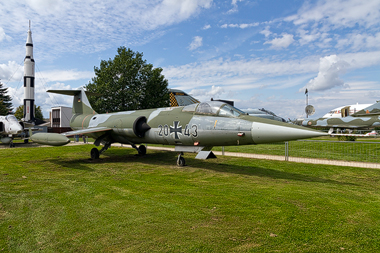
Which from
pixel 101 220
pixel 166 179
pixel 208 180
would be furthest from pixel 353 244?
pixel 166 179

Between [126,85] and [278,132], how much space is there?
31720 millimetres

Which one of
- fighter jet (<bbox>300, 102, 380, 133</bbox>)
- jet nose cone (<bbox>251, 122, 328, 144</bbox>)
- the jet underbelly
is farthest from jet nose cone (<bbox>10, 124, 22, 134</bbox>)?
fighter jet (<bbox>300, 102, 380, 133</bbox>)

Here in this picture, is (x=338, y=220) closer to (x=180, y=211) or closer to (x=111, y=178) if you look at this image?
(x=180, y=211)

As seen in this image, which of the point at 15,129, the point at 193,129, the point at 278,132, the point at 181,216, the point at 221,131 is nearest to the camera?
the point at 181,216

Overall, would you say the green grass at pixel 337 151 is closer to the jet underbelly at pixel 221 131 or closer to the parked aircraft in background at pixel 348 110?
the jet underbelly at pixel 221 131

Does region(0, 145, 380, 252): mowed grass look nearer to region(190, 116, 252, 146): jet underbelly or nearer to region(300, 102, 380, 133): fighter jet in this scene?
region(190, 116, 252, 146): jet underbelly

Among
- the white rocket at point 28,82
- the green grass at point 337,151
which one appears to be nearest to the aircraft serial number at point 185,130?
the green grass at point 337,151

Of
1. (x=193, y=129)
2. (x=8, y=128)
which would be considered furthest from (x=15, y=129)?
(x=193, y=129)

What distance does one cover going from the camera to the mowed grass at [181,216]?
3.10m

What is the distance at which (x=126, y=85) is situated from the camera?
1403 inches

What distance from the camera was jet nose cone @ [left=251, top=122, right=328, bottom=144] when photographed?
661 centimetres

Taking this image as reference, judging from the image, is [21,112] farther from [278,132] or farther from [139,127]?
[278,132]

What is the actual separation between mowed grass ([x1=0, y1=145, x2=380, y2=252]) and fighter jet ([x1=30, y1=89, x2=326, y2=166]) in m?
1.57

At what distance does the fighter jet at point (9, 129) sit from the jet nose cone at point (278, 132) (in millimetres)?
19506
